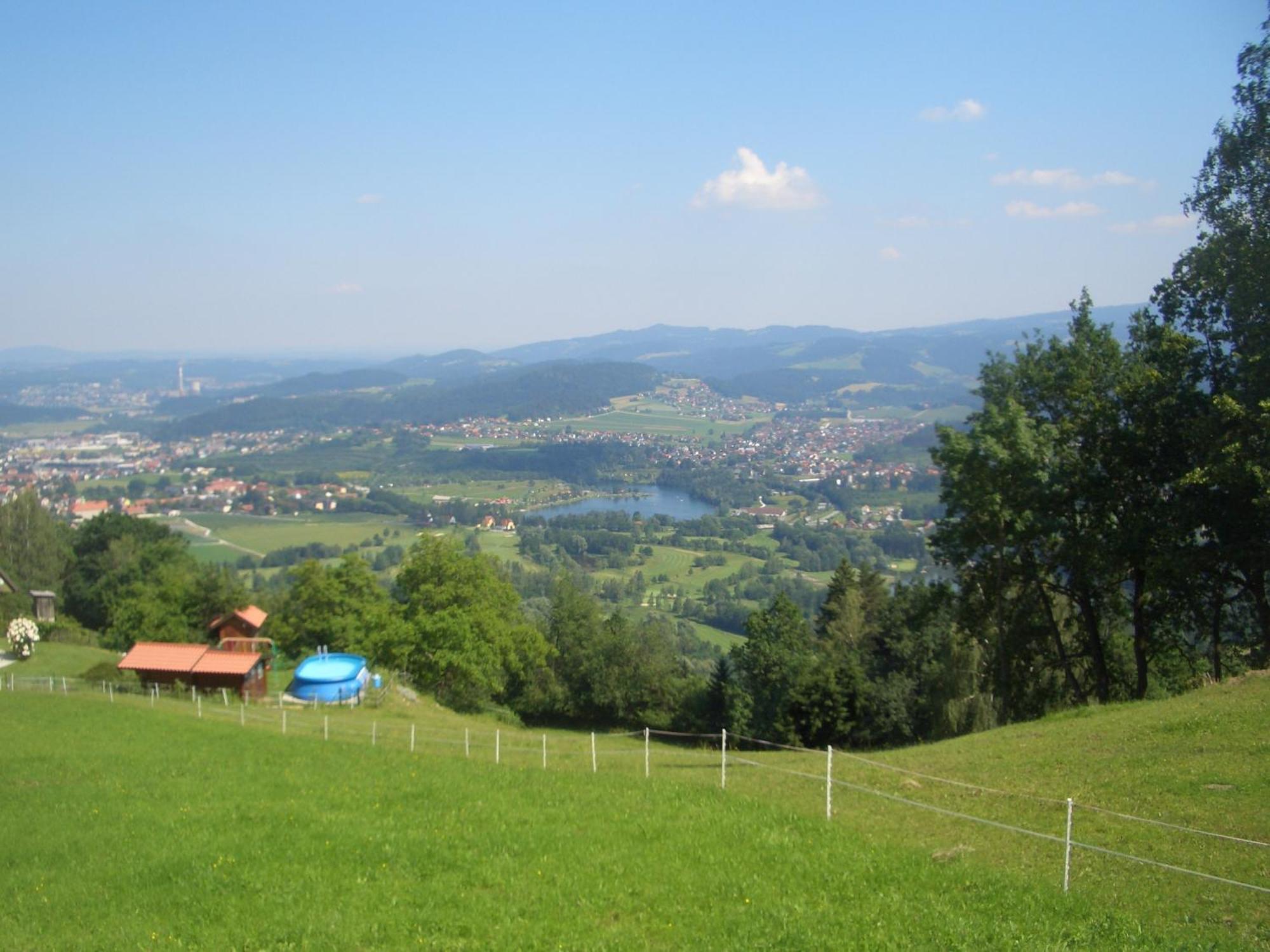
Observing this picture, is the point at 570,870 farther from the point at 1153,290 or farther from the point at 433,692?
the point at 433,692

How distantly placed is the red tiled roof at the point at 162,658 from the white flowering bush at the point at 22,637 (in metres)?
10.1

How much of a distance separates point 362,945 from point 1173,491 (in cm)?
2252

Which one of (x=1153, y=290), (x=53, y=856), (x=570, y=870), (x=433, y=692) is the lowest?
(x=433, y=692)

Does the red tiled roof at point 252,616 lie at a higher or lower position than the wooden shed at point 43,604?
higher

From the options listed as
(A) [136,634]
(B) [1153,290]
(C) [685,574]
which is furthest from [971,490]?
(C) [685,574]

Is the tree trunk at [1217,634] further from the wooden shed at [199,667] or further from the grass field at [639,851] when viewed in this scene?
the wooden shed at [199,667]

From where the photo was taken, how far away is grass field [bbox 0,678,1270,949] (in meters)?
9.07

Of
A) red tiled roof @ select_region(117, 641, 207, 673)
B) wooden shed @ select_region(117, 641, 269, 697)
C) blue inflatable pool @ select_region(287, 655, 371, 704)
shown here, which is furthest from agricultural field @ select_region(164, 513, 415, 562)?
blue inflatable pool @ select_region(287, 655, 371, 704)

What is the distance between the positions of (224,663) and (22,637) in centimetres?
1485

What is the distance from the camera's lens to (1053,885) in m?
9.60

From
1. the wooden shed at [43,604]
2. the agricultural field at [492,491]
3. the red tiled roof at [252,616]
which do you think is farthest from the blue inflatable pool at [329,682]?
the agricultural field at [492,491]

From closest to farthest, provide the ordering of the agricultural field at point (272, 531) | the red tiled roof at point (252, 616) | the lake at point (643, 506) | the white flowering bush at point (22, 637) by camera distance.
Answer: the white flowering bush at point (22, 637) → the red tiled roof at point (252, 616) → the agricultural field at point (272, 531) → the lake at point (643, 506)

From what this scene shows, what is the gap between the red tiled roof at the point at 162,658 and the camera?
35875 mm

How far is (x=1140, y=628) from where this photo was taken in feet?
83.5
